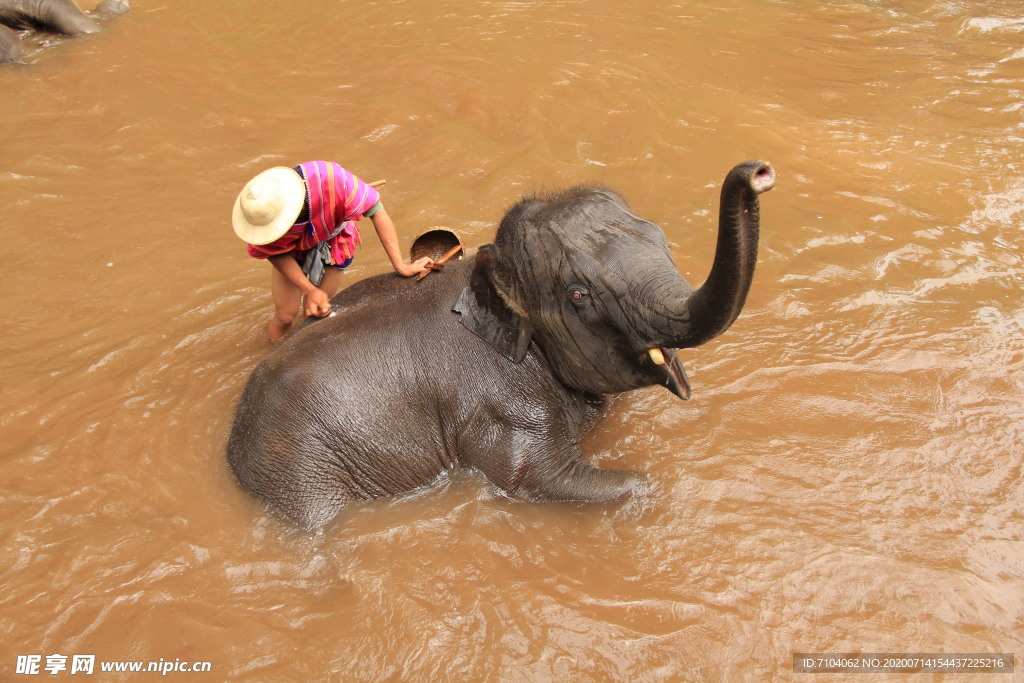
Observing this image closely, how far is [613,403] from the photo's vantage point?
5016 mm

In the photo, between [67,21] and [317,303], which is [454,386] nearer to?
[317,303]

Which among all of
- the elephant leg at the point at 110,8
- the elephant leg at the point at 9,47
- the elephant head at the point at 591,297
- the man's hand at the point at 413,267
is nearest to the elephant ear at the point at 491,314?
the elephant head at the point at 591,297

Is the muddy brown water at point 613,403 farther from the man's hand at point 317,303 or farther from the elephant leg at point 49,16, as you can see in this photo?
the man's hand at point 317,303

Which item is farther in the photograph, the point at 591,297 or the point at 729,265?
the point at 591,297

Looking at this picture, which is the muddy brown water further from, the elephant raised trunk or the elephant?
the elephant raised trunk

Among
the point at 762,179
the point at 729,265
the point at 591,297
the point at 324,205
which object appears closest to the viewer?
the point at 762,179

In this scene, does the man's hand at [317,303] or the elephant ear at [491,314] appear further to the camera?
the man's hand at [317,303]

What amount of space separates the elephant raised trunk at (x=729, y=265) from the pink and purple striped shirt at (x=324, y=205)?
2.36 meters

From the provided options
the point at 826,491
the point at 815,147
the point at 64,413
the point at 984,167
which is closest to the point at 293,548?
the point at 64,413

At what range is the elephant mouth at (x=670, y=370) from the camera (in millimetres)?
3539

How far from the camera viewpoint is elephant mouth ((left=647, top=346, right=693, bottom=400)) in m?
3.54

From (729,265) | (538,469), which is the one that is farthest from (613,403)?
(729,265)

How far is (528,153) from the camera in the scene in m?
7.51

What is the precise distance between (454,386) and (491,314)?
490 millimetres
